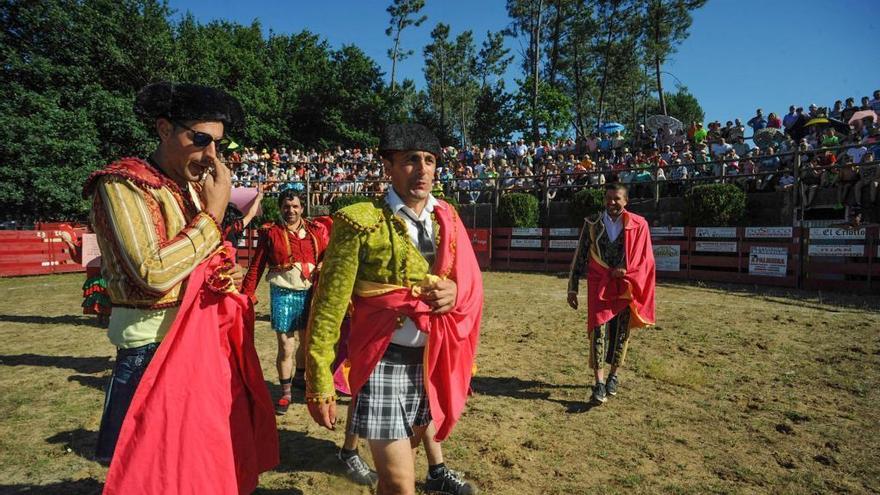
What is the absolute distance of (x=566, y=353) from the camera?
682cm

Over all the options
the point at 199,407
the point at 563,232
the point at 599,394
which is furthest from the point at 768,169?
the point at 199,407

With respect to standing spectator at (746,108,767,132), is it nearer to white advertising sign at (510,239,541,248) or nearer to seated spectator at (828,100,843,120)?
seated spectator at (828,100,843,120)

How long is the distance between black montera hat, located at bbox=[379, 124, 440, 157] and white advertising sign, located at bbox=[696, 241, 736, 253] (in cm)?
1289

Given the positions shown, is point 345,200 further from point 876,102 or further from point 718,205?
point 876,102

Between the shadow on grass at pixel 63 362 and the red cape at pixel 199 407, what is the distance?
213 inches

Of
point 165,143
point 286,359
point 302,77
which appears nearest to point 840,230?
point 286,359

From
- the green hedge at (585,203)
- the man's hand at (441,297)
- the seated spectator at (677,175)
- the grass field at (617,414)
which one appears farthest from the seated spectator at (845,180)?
the man's hand at (441,297)

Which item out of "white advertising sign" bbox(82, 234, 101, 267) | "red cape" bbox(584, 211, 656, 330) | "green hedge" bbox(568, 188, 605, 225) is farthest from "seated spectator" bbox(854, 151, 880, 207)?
"white advertising sign" bbox(82, 234, 101, 267)

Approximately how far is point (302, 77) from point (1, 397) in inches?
1595

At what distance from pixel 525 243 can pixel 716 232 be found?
581 cm

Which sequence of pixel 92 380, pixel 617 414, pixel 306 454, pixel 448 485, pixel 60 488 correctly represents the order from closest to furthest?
pixel 448 485 → pixel 60 488 → pixel 306 454 → pixel 617 414 → pixel 92 380

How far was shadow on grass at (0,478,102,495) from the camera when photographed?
332 cm

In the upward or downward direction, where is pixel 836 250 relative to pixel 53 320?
upward

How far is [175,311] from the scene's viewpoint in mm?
1906
